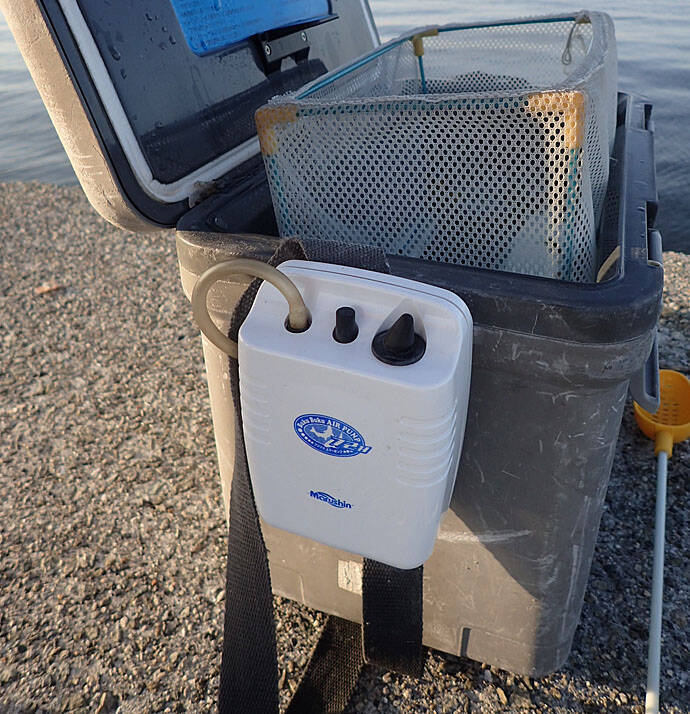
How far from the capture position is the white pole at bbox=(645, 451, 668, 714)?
1.09 meters

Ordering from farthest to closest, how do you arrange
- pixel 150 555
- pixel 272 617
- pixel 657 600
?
pixel 150 555
pixel 657 600
pixel 272 617

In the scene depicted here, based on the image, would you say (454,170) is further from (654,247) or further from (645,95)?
(645,95)

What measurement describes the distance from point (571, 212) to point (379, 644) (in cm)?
81

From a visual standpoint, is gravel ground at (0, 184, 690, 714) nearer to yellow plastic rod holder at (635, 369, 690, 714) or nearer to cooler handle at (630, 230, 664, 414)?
yellow plastic rod holder at (635, 369, 690, 714)

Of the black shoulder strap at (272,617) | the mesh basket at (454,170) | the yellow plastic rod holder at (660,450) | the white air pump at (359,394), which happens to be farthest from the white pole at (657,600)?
the mesh basket at (454,170)

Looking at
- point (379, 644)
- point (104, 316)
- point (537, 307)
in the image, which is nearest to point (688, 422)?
point (379, 644)

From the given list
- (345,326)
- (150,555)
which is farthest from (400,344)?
(150,555)

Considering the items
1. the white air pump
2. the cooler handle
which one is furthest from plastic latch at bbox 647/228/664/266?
the white air pump

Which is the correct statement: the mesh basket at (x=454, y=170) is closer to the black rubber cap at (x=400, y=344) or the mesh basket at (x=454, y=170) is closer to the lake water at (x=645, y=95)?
the black rubber cap at (x=400, y=344)

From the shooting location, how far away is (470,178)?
0.84 meters

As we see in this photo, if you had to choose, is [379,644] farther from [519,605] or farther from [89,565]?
[89,565]

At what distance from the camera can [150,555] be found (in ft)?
4.77

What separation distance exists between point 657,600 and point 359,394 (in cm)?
91

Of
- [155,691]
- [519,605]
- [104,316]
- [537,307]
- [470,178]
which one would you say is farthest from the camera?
[104,316]
